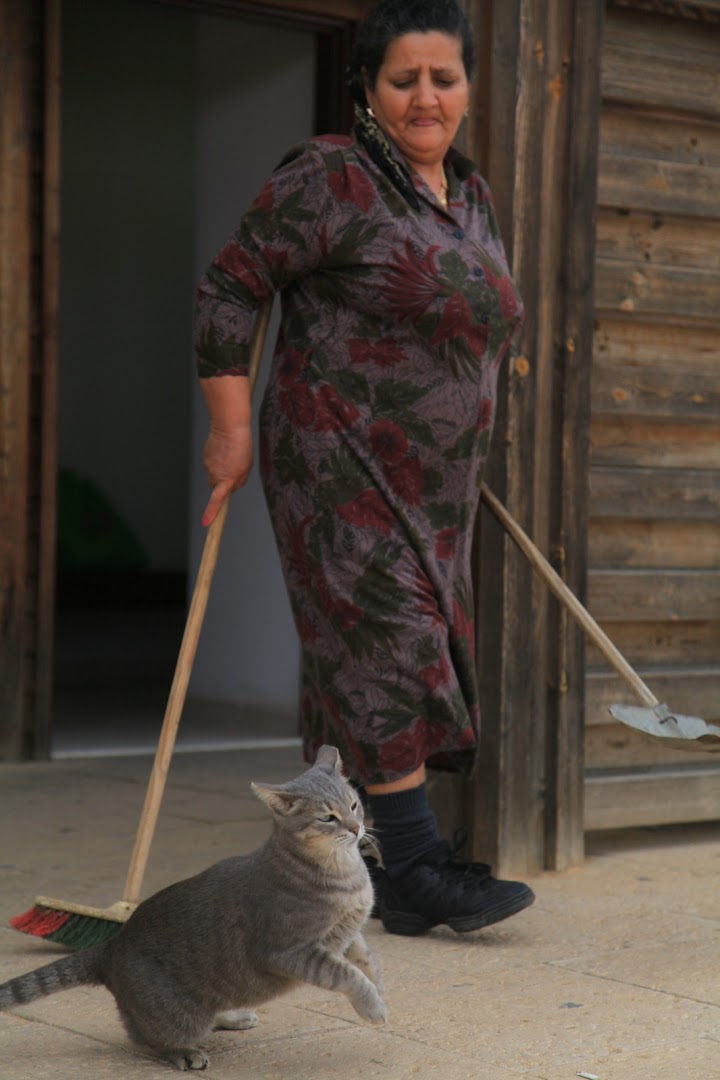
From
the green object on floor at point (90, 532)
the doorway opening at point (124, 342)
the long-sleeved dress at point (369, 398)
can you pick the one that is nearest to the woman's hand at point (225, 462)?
the long-sleeved dress at point (369, 398)

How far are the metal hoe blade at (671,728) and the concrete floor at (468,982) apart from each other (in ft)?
1.31

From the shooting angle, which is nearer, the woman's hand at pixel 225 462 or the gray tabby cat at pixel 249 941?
the gray tabby cat at pixel 249 941

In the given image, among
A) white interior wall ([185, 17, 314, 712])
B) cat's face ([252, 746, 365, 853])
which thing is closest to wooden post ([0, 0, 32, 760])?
white interior wall ([185, 17, 314, 712])

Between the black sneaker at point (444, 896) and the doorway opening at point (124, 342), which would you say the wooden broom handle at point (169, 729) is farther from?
the doorway opening at point (124, 342)

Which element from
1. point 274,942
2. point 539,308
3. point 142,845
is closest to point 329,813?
point 274,942

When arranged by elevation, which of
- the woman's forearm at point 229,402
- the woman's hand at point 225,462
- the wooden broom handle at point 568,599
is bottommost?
the wooden broom handle at point 568,599

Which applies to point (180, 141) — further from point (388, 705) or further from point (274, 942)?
point (274, 942)

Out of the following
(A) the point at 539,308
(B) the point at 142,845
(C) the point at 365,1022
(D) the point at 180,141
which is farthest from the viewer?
(D) the point at 180,141

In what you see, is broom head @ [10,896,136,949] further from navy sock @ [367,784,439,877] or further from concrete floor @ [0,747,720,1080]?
navy sock @ [367,784,439,877]

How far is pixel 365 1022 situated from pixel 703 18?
8.90 ft

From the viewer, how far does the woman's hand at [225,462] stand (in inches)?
126

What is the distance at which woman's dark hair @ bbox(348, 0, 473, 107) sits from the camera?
3227 millimetres

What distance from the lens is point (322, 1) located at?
17.5ft

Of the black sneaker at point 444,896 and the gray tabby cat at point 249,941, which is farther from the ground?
→ the gray tabby cat at point 249,941
